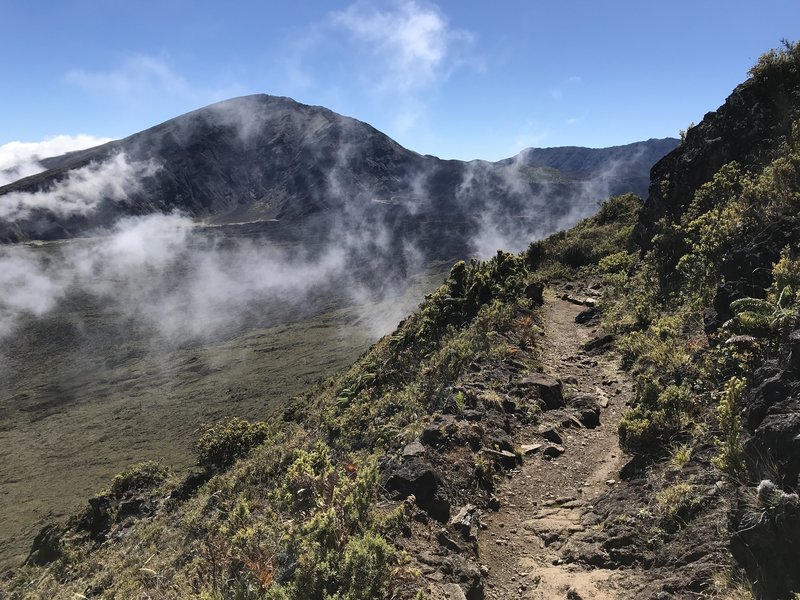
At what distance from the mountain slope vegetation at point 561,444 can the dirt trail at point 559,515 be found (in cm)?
10

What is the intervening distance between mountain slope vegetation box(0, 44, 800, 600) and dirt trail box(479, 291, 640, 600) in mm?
102

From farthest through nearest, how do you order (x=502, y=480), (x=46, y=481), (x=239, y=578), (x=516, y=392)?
(x=46, y=481)
(x=516, y=392)
(x=502, y=480)
(x=239, y=578)

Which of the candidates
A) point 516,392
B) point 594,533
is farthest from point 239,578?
point 516,392

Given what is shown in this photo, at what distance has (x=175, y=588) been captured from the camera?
5.83m

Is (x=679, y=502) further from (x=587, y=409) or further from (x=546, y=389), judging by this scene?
(x=546, y=389)

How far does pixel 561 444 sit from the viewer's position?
8.49 meters

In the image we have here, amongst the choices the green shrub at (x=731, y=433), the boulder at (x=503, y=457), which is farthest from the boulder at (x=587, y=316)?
the green shrub at (x=731, y=433)

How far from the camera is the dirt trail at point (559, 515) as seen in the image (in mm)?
5156

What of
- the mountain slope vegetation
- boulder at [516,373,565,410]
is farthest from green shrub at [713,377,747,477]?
boulder at [516,373,565,410]

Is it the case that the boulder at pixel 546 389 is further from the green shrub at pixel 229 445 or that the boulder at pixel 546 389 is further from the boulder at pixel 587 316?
the green shrub at pixel 229 445

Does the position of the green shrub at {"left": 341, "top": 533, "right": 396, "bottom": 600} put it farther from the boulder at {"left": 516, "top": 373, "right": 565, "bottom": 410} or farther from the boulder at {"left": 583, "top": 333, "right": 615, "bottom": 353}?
the boulder at {"left": 583, "top": 333, "right": 615, "bottom": 353}

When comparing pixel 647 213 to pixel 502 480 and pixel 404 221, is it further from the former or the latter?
pixel 404 221

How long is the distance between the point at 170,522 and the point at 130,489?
7444 mm

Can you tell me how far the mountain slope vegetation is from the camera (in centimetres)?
451
